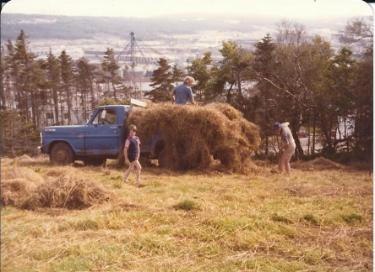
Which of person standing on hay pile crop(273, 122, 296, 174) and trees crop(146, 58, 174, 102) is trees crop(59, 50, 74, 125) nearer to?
trees crop(146, 58, 174, 102)

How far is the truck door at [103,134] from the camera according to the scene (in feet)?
7.07

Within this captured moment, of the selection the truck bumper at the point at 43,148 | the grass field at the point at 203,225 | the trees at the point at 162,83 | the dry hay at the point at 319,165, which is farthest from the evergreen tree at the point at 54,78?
the dry hay at the point at 319,165

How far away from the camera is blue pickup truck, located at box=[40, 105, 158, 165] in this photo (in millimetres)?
2123

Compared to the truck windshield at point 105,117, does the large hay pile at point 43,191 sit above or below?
below

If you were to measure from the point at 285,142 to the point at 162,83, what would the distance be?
60 cm

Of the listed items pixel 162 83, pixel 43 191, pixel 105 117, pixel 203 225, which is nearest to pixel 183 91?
pixel 162 83

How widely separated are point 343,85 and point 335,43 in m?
0.19

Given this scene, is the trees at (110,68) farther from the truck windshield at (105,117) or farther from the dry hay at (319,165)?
the dry hay at (319,165)

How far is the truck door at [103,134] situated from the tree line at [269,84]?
57mm

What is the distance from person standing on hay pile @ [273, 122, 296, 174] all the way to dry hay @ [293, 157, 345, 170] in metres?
0.06

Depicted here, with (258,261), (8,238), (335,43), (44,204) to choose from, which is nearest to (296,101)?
(335,43)

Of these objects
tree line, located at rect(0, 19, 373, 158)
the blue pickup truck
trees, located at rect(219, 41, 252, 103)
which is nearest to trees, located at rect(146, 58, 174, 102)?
tree line, located at rect(0, 19, 373, 158)

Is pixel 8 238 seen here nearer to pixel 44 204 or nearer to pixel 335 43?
pixel 44 204

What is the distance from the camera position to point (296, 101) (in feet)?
7.61
